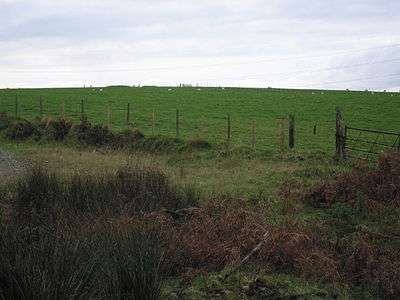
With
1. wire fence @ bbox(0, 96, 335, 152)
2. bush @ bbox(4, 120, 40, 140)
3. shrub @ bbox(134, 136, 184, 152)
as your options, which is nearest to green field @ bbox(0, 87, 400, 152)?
wire fence @ bbox(0, 96, 335, 152)

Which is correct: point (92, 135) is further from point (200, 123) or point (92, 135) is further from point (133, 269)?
point (133, 269)

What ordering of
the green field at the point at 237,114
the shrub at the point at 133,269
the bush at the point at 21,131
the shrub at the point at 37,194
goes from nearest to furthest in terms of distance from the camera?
the shrub at the point at 133,269
the shrub at the point at 37,194
the bush at the point at 21,131
the green field at the point at 237,114

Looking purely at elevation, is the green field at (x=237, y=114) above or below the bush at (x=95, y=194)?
above

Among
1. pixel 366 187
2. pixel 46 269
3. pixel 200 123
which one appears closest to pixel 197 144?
pixel 366 187

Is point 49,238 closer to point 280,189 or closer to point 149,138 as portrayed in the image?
point 280,189

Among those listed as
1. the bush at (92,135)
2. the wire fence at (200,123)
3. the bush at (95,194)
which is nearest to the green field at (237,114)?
the wire fence at (200,123)

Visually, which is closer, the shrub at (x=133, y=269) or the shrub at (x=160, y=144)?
the shrub at (x=133, y=269)

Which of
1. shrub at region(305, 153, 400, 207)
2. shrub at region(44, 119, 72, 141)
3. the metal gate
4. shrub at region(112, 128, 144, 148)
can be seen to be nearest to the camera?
shrub at region(305, 153, 400, 207)

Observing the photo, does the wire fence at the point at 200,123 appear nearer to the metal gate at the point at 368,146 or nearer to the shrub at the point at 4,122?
the metal gate at the point at 368,146

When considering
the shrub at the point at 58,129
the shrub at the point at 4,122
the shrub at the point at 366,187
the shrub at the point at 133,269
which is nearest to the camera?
the shrub at the point at 133,269

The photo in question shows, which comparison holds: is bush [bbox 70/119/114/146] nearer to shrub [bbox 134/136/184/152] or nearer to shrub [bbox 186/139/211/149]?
shrub [bbox 134/136/184/152]

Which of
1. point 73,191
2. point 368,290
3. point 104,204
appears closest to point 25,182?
point 73,191

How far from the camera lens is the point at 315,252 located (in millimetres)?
7555

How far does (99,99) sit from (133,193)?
46908 mm
